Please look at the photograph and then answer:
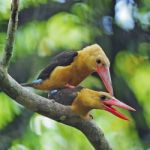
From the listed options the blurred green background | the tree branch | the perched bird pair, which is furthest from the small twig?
the blurred green background

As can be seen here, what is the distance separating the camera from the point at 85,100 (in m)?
1.15

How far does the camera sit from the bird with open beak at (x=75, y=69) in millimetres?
1146

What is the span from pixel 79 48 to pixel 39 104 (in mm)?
310

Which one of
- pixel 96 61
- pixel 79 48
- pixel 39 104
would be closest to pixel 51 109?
pixel 39 104

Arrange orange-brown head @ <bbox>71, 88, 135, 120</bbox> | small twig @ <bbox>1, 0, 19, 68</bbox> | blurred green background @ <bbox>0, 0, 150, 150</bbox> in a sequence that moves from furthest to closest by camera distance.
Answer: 1. blurred green background @ <bbox>0, 0, 150, 150</bbox>
2. orange-brown head @ <bbox>71, 88, 135, 120</bbox>
3. small twig @ <bbox>1, 0, 19, 68</bbox>

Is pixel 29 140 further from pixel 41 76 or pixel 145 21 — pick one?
pixel 145 21

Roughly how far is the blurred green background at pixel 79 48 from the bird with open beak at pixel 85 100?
0.64 ft

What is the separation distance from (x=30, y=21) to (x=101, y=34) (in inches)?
8.4

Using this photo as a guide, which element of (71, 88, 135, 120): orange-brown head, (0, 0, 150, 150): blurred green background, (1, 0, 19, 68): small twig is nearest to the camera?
(1, 0, 19, 68): small twig

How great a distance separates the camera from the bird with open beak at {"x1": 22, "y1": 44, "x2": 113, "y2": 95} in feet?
3.76

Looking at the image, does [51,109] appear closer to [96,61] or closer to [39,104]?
[39,104]

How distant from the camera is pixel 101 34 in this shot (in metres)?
1.47

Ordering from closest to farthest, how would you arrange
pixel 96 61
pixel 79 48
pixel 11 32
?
pixel 11 32, pixel 96 61, pixel 79 48

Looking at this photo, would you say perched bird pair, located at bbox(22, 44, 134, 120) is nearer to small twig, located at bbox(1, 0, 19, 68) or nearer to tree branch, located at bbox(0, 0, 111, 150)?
tree branch, located at bbox(0, 0, 111, 150)
